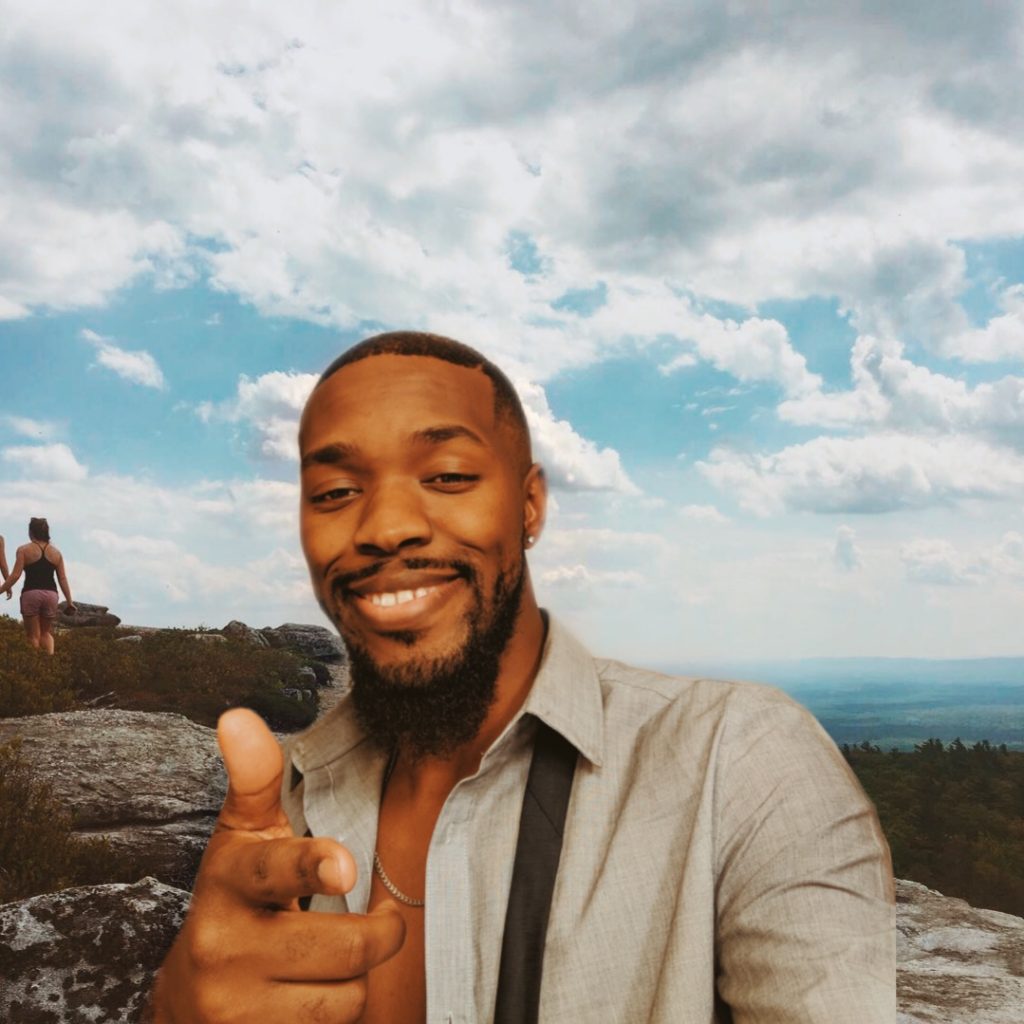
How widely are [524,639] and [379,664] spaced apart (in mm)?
389

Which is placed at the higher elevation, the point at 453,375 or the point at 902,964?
the point at 453,375

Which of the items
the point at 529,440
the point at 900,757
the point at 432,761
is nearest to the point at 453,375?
the point at 529,440

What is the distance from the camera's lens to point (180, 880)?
4.86m

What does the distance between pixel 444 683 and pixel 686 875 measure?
0.72 meters

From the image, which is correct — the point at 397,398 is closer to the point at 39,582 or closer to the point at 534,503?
A: the point at 534,503

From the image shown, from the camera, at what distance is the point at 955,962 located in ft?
16.4

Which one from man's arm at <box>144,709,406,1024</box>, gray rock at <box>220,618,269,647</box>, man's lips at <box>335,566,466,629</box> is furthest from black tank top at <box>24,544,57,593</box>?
man's arm at <box>144,709,406,1024</box>

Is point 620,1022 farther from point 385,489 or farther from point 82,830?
point 82,830

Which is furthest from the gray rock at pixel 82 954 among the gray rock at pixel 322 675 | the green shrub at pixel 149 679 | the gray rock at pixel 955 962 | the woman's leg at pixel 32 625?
the gray rock at pixel 322 675

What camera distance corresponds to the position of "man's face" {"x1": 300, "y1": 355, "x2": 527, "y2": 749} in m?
2.00

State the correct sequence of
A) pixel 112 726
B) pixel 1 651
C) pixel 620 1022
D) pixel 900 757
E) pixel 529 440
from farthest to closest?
pixel 900 757, pixel 1 651, pixel 112 726, pixel 529 440, pixel 620 1022

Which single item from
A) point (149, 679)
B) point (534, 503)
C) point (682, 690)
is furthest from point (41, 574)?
point (682, 690)

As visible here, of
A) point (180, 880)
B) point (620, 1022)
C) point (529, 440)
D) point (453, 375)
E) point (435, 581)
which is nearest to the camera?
point (620, 1022)

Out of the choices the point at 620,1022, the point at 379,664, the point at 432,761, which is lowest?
the point at 620,1022
